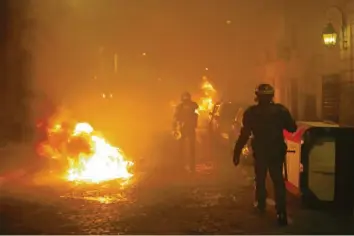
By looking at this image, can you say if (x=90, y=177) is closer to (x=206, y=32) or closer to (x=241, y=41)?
(x=241, y=41)

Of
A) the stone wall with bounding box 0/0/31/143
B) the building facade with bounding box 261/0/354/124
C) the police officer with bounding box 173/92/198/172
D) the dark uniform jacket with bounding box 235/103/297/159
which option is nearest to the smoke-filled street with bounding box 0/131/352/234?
Result: the dark uniform jacket with bounding box 235/103/297/159

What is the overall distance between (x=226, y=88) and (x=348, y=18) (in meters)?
21.1

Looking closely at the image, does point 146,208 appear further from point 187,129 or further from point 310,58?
point 310,58

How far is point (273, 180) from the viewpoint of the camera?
6.55 meters

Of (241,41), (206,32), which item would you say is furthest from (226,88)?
(241,41)

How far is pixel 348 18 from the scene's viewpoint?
1328 centimetres

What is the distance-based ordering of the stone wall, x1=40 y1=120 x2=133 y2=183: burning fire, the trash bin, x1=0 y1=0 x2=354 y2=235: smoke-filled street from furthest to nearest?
the stone wall → x1=40 y1=120 x2=133 y2=183: burning fire → the trash bin → x1=0 y1=0 x2=354 y2=235: smoke-filled street

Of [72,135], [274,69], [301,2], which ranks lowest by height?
[72,135]

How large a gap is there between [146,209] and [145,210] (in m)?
0.07

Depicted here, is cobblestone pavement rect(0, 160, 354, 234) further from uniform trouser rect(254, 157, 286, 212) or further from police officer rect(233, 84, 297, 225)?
police officer rect(233, 84, 297, 225)

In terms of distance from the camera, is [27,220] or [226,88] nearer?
[27,220]

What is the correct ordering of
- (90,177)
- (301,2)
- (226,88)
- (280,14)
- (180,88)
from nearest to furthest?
1. (90,177)
2. (301,2)
3. (280,14)
4. (226,88)
5. (180,88)

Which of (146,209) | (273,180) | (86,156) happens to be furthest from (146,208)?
(86,156)

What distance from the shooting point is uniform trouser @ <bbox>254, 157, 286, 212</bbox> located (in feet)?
21.0
